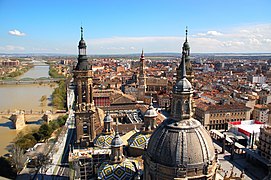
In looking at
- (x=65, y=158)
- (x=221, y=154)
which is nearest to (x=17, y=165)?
(x=65, y=158)

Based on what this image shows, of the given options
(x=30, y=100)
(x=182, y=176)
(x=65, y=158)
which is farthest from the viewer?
(x=30, y=100)

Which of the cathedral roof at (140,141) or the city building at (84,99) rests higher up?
the city building at (84,99)

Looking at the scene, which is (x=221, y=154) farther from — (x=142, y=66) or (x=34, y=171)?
(x=142, y=66)

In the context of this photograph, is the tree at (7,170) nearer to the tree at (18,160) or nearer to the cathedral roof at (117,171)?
the tree at (18,160)

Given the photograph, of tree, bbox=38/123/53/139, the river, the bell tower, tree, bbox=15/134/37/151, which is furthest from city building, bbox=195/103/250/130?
the river

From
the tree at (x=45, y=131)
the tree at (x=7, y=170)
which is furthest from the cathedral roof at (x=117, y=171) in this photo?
the tree at (x=45, y=131)

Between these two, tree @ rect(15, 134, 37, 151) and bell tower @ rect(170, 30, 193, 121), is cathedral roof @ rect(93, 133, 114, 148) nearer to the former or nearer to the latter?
bell tower @ rect(170, 30, 193, 121)
